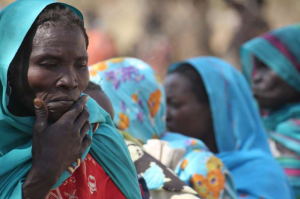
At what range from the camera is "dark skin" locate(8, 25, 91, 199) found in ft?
6.13

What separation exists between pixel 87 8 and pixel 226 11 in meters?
3.63

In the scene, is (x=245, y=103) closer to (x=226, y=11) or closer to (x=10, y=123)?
(x=10, y=123)

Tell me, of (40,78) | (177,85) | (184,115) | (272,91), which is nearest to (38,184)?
(40,78)

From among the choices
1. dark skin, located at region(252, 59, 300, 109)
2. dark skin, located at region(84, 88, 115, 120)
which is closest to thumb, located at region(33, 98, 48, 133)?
dark skin, located at region(84, 88, 115, 120)

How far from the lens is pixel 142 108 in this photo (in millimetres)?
3584

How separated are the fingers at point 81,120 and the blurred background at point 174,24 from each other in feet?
29.0

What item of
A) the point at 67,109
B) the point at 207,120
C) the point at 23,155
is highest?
the point at 67,109

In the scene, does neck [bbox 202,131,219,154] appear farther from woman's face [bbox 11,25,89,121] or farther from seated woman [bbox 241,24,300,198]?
woman's face [bbox 11,25,89,121]

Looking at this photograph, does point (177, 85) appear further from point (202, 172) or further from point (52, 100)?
point (52, 100)

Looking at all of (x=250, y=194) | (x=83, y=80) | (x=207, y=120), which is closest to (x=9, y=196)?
(x=83, y=80)

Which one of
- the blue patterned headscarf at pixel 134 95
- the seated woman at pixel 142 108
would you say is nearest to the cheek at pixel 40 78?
the seated woman at pixel 142 108

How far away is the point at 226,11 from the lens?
1339cm

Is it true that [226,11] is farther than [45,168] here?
Yes

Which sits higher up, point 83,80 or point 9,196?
point 83,80
